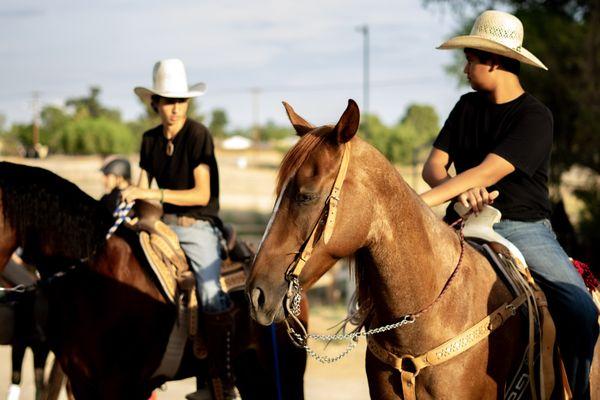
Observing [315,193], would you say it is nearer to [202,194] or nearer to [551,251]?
[551,251]

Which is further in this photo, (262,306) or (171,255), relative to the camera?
(171,255)

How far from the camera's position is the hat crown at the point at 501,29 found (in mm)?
3602

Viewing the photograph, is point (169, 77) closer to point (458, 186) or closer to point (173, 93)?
point (173, 93)

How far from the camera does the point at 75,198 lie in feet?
16.4

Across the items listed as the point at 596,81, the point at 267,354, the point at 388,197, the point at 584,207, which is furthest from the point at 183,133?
the point at 584,207

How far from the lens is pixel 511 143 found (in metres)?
3.46

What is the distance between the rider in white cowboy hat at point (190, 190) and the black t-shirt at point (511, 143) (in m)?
1.89

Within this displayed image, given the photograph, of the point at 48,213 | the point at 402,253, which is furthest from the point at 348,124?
the point at 48,213

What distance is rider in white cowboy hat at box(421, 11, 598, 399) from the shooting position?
343cm

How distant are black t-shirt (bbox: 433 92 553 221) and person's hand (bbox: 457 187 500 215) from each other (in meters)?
0.18

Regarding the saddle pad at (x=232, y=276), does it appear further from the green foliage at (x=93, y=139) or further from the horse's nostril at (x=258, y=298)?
the green foliage at (x=93, y=139)

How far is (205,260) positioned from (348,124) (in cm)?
257

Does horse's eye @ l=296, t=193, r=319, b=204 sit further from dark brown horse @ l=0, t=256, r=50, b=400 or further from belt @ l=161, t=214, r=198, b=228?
dark brown horse @ l=0, t=256, r=50, b=400

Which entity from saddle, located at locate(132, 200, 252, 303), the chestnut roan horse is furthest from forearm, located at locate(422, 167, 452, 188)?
saddle, located at locate(132, 200, 252, 303)
